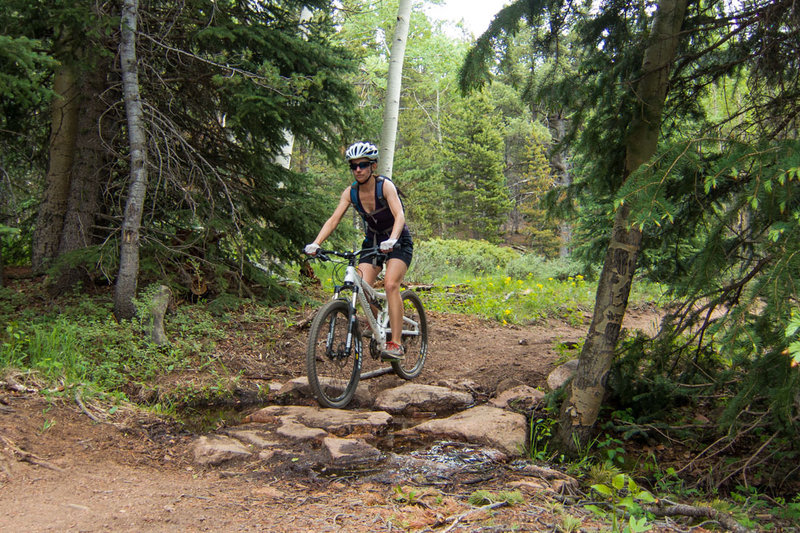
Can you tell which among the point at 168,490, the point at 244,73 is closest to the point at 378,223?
the point at 244,73

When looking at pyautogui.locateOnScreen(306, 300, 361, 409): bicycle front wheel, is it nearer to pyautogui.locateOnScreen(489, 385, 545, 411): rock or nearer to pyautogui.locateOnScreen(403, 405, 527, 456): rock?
pyautogui.locateOnScreen(403, 405, 527, 456): rock

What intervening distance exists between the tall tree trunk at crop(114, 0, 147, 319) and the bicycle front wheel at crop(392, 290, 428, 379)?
3201 millimetres

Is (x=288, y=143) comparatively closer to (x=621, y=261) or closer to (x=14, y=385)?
(x=14, y=385)

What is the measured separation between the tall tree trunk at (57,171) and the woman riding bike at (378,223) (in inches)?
155

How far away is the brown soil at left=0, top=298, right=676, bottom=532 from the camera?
9.50 ft

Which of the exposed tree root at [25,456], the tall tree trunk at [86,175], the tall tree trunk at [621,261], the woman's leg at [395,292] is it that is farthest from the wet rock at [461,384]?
the tall tree trunk at [86,175]

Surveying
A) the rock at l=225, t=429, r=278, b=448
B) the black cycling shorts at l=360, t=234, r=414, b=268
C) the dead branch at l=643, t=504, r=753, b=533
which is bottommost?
the rock at l=225, t=429, r=278, b=448

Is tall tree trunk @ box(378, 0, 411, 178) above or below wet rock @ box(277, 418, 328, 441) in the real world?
above

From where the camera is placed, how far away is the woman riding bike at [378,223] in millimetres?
5441

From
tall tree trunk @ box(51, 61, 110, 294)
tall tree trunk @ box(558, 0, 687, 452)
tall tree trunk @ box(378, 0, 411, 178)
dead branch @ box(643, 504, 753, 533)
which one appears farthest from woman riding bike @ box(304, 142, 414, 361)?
tall tree trunk @ box(378, 0, 411, 178)

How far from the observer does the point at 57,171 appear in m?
7.12

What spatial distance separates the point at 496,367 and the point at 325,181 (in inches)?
804

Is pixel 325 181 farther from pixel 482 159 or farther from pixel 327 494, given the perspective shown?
pixel 327 494

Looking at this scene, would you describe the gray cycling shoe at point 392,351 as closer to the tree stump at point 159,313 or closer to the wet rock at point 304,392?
the wet rock at point 304,392
